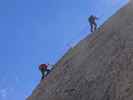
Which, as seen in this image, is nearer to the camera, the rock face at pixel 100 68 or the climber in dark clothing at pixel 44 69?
the rock face at pixel 100 68

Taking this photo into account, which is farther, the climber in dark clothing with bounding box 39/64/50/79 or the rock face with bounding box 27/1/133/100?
the climber in dark clothing with bounding box 39/64/50/79

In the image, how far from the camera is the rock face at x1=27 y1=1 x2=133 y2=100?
2548cm

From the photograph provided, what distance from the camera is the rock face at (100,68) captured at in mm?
25484

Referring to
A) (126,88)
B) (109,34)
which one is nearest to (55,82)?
(109,34)

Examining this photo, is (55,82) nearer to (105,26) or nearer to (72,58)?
(72,58)

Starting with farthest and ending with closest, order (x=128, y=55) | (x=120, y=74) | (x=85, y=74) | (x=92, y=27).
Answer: (x=92, y=27)
(x=85, y=74)
(x=128, y=55)
(x=120, y=74)

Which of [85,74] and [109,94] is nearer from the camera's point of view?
[109,94]

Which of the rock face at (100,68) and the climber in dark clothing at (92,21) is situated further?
the climber in dark clothing at (92,21)

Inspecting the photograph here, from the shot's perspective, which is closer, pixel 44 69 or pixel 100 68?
pixel 100 68

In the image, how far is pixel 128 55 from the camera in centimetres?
2802

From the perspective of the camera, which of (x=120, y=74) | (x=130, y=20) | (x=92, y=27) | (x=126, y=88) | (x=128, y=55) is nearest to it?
(x=126, y=88)

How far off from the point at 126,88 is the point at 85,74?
7653 mm

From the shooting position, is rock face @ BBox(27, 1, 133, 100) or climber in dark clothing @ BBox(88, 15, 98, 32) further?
climber in dark clothing @ BBox(88, 15, 98, 32)

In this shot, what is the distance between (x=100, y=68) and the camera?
29.5m
